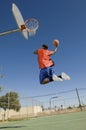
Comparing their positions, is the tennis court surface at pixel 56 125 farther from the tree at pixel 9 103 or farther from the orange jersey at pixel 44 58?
the tree at pixel 9 103

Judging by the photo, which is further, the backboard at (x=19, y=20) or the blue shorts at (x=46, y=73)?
the backboard at (x=19, y=20)

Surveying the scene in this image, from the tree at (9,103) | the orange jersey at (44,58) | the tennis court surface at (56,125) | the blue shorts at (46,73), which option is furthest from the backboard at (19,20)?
the tree at (9,103)

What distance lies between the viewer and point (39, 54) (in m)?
7.94

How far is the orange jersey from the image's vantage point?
7744mm

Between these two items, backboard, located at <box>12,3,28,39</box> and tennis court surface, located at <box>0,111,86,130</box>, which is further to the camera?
backboard, located at <box>12,3,28,39</box>

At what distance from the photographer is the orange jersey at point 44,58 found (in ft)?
25.4

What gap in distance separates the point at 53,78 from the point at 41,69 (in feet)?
1.82

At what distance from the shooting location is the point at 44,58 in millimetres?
7836

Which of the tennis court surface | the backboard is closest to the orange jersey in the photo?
the backboard

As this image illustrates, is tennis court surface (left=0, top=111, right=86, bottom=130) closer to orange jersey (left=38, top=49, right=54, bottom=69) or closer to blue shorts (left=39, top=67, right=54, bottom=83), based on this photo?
blue shorts (left=39, top=67, right=54, bottom=83)

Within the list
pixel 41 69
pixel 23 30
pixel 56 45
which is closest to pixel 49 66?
pixel 41 69

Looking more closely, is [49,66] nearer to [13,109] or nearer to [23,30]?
[23,30]

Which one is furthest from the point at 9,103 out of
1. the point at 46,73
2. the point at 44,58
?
the point at 46,73

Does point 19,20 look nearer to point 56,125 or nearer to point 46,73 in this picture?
point 46,73
